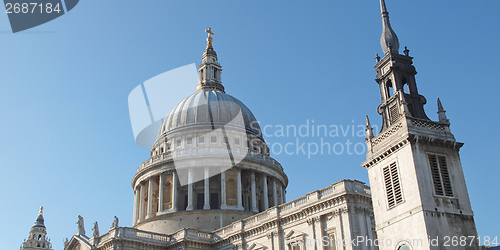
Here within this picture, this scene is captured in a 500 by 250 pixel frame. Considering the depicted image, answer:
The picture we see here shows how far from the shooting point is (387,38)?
31.2 metres

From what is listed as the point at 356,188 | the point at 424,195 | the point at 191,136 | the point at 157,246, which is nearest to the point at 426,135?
the point at 424,195

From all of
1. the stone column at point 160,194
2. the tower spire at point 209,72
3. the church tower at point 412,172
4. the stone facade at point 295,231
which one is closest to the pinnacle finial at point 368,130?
the church tower at point 412,172

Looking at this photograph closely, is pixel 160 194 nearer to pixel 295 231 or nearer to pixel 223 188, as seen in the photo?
pixel 223 188

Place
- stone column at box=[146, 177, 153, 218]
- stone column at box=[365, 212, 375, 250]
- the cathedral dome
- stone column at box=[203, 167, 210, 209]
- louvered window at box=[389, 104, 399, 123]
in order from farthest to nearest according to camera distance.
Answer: the cathedral dome
stone column at box=[146, 177, 153, 218]
stone column at box=[203, 167, 210, 209]
stone column at box=[365, 212, 375, 250]
louvered window at box=[389, 104, 399, 123]

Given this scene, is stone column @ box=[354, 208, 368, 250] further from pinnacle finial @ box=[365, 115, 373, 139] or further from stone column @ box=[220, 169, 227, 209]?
stone column @ box=[220, 169, 227, 209]

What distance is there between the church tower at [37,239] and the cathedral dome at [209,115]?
1702 inches

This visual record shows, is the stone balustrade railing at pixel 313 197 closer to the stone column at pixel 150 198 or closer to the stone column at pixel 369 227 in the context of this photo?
the stone column at pixel 369 227

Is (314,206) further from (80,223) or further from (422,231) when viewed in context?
(80,223)

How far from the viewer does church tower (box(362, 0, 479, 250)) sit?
997 inches

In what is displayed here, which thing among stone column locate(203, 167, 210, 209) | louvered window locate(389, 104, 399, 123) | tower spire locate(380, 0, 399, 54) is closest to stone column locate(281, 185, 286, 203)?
stone column locate(203, 167, 210, 209)

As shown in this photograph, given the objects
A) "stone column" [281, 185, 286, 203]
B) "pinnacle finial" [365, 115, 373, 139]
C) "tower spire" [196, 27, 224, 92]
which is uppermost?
"tower spire" [196, 27, 224, 92]

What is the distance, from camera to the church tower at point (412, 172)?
83.0 ft

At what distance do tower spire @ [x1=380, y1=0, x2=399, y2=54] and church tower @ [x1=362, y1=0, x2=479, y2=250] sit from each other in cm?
7

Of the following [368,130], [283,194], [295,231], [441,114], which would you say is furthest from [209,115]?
[441,114]
